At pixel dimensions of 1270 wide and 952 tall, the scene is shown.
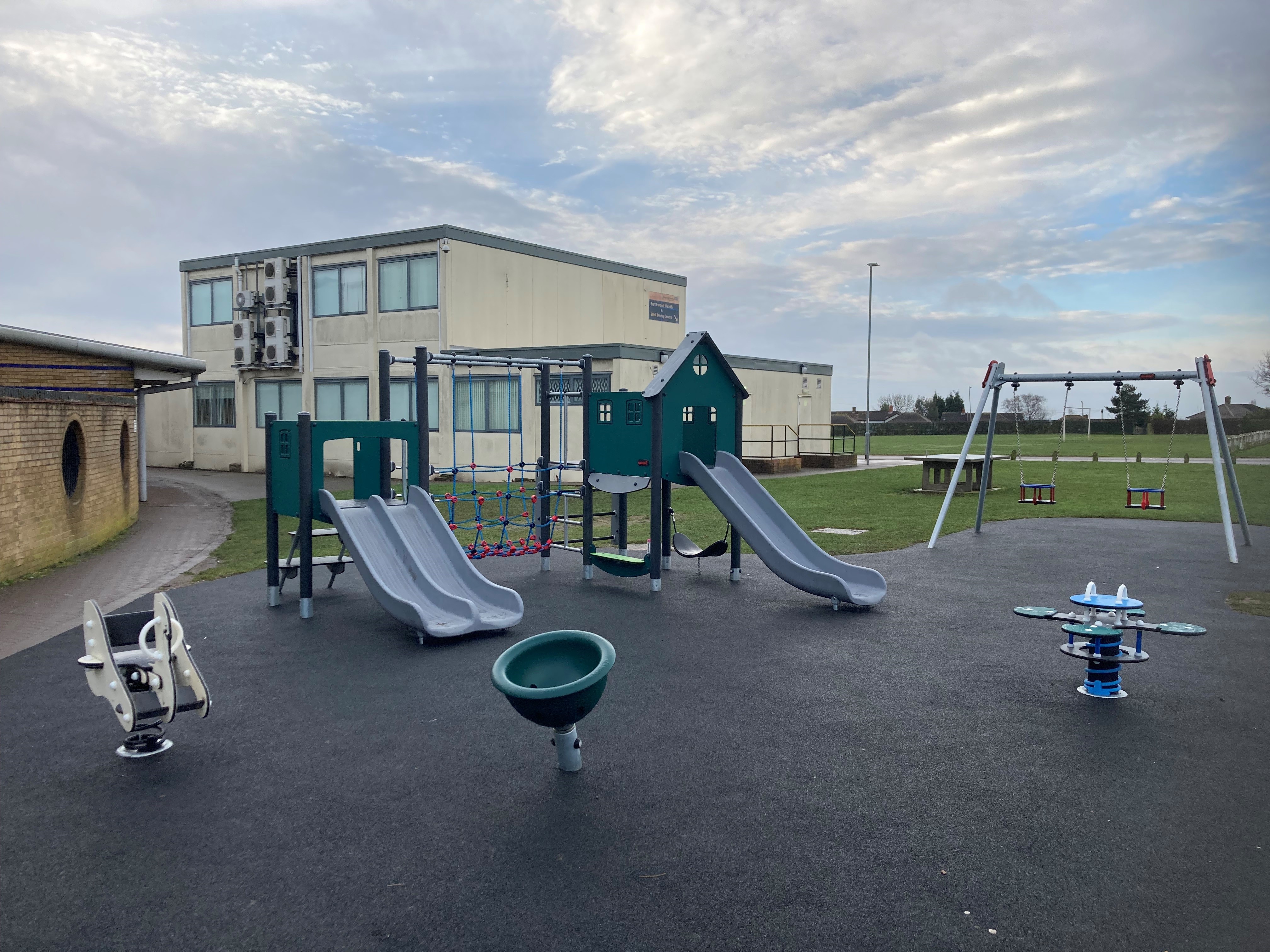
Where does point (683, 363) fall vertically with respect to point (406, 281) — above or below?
below

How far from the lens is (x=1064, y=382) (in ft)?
47.5

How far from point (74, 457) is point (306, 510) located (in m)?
6.62

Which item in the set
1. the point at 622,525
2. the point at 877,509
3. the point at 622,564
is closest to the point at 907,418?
the point at 877,509

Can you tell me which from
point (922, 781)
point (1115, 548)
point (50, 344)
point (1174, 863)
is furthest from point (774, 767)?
point (50, 344)

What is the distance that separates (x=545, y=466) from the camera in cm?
1215

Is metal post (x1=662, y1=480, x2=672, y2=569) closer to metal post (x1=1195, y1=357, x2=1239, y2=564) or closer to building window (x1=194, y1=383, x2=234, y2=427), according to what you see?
metal post (x1=1195, y1=357, x2=1239, y2=564)

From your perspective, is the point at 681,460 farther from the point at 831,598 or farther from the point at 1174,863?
the point at 1174,863

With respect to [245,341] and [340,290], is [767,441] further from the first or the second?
[245,341]

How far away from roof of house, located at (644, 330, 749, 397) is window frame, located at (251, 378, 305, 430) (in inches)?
785

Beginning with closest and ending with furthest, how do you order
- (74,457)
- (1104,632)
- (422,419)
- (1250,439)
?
1. (1104,632)
2. (422,419)
3. (74,457)
4. (1250,439)

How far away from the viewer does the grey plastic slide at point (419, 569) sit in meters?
8.36

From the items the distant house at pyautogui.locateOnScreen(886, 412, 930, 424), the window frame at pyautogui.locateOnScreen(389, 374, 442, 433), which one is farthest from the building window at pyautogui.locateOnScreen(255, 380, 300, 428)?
the distant house at pyautogui.locateOnScreen(886, 412, 930, 424)

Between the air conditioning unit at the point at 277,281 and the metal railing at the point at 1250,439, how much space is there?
121 feet

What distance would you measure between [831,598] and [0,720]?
24.8ft
